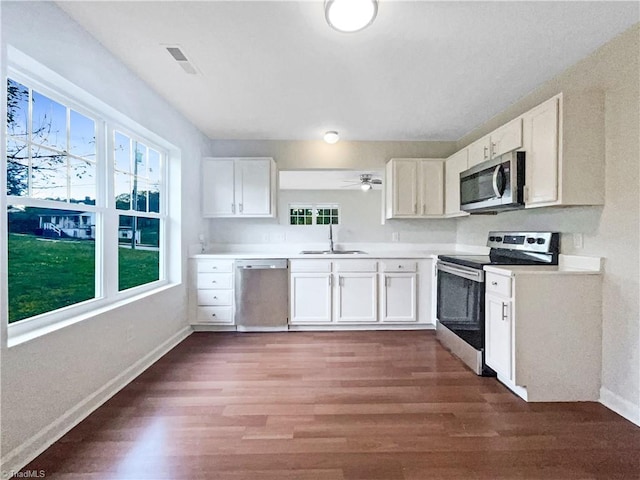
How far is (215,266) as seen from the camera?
3699mm

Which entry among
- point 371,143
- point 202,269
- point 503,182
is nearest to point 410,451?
point 503,182

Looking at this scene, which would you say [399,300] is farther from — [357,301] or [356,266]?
[356,266]

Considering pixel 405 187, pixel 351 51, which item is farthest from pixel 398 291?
pixel 351 51

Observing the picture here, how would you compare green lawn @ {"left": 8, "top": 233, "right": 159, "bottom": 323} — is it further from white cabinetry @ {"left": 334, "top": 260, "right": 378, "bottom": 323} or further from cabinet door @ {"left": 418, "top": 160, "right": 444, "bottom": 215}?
cabinet door @ {"left": 418, "top": 160, "right": 444, "bottom": 215}

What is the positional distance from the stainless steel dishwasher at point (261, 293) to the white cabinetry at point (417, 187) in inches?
64.7

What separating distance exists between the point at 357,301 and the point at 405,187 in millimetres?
1544

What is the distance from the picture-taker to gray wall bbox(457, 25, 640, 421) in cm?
192

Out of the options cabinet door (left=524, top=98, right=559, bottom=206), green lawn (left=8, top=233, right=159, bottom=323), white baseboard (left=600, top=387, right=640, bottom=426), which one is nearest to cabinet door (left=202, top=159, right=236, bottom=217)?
green lawn (left=8, top=233, right=159, bottom=323)

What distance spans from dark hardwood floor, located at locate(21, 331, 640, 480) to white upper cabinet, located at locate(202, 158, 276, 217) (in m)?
1.93

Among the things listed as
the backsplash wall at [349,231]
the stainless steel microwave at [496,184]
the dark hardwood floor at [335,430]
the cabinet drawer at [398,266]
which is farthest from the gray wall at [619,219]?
the backsplash wall at [349,231]

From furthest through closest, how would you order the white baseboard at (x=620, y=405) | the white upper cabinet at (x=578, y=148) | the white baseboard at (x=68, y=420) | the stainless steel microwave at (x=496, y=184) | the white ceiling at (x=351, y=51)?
the stainless steel microwave at (x=496, y=184) → the white upper cabinet at (x=578, y=148) → the white baseboard at (x=620, y=405) → the white ceiling at (x=351, y=51) → the white baseboard at (x=68, y=420)

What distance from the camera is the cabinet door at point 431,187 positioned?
3982 mm

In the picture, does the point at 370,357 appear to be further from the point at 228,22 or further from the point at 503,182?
the point at 228,22

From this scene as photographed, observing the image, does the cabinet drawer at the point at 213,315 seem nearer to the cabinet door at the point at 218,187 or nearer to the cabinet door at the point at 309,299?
the cabinet door at the point at 309,299
